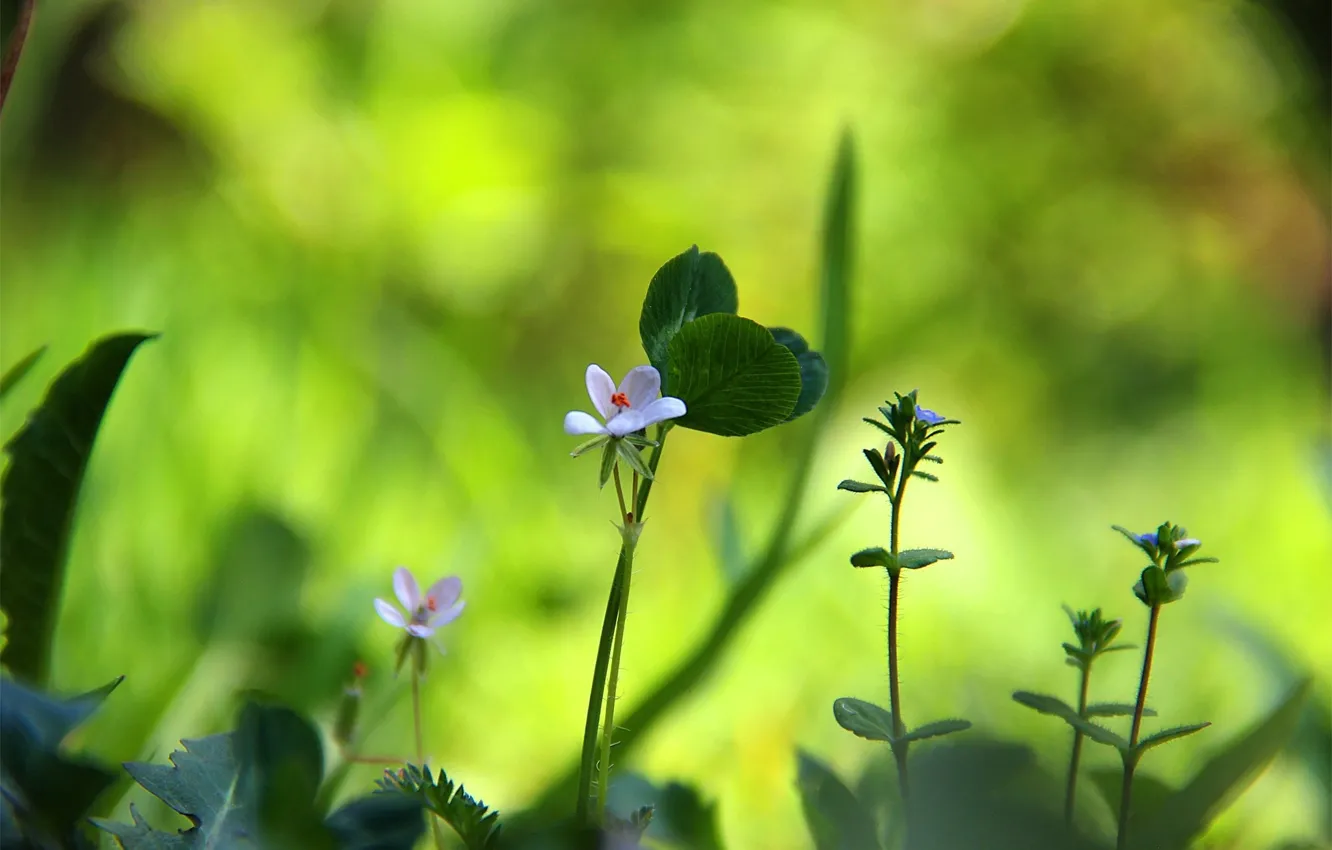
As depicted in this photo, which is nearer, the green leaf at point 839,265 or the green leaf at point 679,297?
the green leaf at point 679,297

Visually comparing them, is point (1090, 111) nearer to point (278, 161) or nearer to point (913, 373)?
point (913, 373)

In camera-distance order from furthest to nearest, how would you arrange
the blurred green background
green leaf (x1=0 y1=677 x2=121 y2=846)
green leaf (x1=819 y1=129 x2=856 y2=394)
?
the blurred green background → green leaf (x1=819 y1=129 x2=856 y2=394) → green leaf (x1=0 y1=677 x2=121 y2=846)

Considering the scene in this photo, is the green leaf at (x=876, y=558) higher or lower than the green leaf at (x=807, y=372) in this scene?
lower

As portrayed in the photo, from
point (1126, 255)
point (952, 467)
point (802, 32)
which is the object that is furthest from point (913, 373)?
point (802, 32)

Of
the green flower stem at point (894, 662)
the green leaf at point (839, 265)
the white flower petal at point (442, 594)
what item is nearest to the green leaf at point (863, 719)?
the green flower stem at point (894, 662)

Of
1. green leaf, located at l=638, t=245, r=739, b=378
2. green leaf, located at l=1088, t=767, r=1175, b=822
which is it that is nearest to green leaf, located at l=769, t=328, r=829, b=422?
green leaf, located at l=638, t=245, r=739, b=378

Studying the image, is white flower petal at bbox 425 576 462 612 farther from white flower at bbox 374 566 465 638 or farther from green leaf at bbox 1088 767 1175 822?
green leaf at bbox 1088 767 1175 822

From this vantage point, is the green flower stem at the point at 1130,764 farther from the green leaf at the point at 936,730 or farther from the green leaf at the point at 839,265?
the green leaf at the point at 839,265
